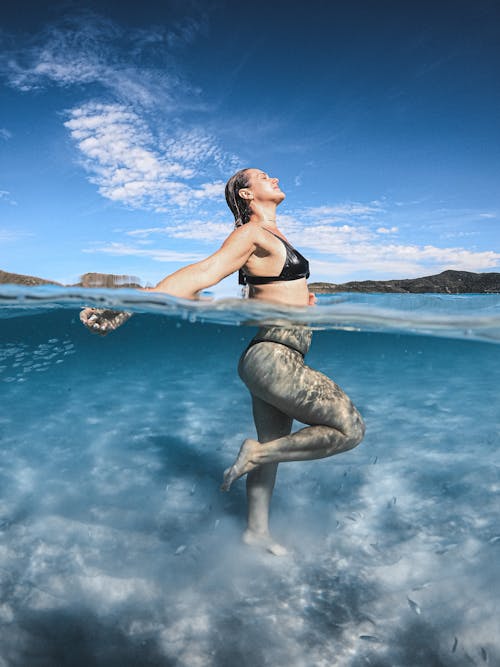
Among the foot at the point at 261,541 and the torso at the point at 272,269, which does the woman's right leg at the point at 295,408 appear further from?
the foot at the point at 261,541

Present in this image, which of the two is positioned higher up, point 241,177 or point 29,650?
point 241,177

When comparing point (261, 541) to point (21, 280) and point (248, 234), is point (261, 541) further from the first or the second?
point (21, 280)

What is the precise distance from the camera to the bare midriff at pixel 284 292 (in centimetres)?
351

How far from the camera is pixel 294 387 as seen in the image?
3.37m

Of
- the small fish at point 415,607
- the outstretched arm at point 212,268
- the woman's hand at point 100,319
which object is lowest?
the small fish at point 415,607

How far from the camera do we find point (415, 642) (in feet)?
10.9

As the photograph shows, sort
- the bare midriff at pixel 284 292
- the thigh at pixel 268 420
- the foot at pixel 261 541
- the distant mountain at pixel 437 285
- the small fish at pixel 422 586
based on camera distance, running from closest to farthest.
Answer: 1. the bare midriff at pixel 284 292
2. the thigh at pixel 268 420
3. the small fish at pixel 422 586
4. the foot at pixel 261 541
5. the distant mountain at pixel 437 285

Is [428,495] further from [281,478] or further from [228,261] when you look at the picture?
[228,261]

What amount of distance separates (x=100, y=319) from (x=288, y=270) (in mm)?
1528

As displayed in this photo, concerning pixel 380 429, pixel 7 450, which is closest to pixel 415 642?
pixel 380 429

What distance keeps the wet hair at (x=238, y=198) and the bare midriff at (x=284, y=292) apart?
64cm

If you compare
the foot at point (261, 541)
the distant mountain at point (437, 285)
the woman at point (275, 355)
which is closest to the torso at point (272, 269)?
the woman at point (275, 355)

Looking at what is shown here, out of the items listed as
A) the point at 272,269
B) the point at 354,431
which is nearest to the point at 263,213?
the point at 272,269

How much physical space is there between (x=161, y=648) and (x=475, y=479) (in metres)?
Result: 5.01
